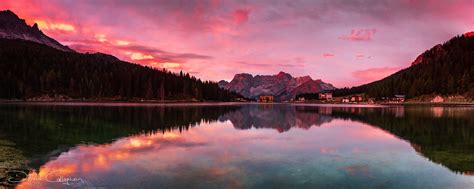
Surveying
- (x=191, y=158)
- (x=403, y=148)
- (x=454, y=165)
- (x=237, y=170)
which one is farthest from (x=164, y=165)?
(x=403, y=148)

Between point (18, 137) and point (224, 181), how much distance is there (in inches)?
1110

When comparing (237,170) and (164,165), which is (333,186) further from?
(164,165)

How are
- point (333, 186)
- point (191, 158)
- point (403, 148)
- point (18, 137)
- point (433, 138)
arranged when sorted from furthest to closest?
point (433, 138) → point (18, 137) → point (403, 148) → point (191, 158) → point (333, 186)

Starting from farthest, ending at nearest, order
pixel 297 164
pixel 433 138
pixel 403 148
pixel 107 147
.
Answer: pixel 433 138
pixel 403 148
pixel 107 147
pixel 297 164

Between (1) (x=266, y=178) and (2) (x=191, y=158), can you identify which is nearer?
(1) (x=266, y=178)

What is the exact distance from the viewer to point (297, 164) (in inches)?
918

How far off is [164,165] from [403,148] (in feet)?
77.0

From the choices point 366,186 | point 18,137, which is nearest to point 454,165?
point 366,186

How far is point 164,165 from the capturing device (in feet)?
72.5

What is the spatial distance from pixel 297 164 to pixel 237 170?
4.84 meters

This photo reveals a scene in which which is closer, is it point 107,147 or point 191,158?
point 191,158

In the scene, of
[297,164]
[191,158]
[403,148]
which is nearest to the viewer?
[297,164]

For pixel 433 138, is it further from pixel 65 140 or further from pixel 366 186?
pixel 65 140

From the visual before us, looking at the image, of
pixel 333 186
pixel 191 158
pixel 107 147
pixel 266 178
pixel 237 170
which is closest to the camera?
pixel 333 186
